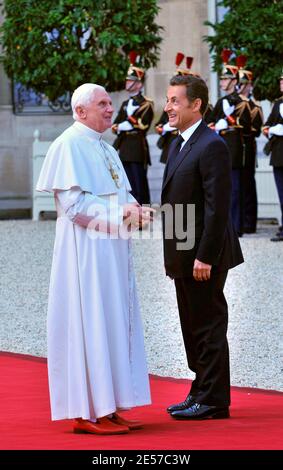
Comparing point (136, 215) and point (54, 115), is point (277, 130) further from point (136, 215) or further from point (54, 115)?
point (136, 215)

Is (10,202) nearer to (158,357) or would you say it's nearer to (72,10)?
(72,10)

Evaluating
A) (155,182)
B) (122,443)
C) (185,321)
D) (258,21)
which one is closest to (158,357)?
(185,321)

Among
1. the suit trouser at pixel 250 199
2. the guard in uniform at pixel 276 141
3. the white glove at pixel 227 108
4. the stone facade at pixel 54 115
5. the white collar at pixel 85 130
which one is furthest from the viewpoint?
the stone facade at pixel 54 115

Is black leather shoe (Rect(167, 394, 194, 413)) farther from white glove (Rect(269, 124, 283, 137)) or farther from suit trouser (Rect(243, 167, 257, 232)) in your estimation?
suit trouser (Rect(243, 167, 257, 232))

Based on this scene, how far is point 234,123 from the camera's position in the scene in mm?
16469

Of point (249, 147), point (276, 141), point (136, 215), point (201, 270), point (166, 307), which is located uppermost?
point (136, 215)

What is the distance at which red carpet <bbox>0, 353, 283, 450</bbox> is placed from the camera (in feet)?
20.4

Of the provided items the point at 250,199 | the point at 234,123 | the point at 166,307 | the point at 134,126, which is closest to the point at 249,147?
the point at 234,123

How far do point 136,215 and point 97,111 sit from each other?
1.64ft

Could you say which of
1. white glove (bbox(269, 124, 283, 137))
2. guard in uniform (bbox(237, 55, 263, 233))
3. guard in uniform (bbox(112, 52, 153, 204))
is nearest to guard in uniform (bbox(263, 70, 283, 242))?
white glove (bbox(269, 124, 283, 137))

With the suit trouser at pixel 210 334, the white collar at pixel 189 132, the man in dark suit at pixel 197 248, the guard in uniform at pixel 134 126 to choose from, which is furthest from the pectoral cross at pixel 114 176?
the guard in uniform at pixel 134 126

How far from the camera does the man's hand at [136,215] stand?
6691mm

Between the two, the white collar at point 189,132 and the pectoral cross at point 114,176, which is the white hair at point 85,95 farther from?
the white collar at point 189,132

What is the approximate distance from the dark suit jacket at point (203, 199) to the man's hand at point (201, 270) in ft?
0.07
